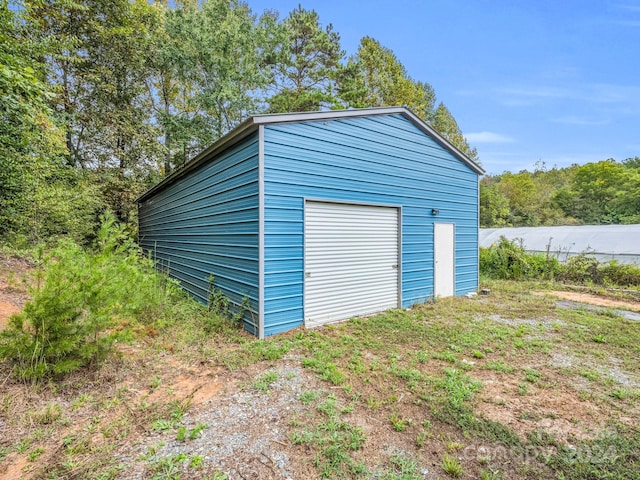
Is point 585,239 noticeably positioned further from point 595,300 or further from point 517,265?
point 595,300

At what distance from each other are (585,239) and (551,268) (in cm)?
256

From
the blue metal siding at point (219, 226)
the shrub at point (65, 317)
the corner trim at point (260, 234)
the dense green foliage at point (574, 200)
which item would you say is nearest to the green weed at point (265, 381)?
the corner trim at point (260, 234)

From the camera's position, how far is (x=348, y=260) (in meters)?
5.26

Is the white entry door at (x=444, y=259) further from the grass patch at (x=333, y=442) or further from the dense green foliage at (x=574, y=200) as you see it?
the dense green foliage at (x=574, y=200)

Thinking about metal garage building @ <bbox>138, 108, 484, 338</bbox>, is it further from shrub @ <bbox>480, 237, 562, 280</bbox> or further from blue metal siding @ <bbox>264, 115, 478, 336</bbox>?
shrub @ <bbox>480, 237, 562, 280</bbox>

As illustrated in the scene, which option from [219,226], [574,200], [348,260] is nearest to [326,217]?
[348,260]

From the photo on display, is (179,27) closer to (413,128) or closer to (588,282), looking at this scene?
(413,128)

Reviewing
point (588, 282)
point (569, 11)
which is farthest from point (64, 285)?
point (569, 11)

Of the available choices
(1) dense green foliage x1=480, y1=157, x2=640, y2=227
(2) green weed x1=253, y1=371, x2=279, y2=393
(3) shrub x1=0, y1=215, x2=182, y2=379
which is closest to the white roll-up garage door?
(2) green weed x1=253, y1=371, x2=279, y2=393

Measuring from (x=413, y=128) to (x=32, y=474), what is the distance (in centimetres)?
708

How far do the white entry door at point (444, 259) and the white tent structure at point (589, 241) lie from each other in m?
6.00

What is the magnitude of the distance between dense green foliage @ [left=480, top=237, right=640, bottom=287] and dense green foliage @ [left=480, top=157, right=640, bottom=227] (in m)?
16.0

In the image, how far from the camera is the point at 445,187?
22.9 ft

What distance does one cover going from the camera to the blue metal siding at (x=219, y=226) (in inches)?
172
